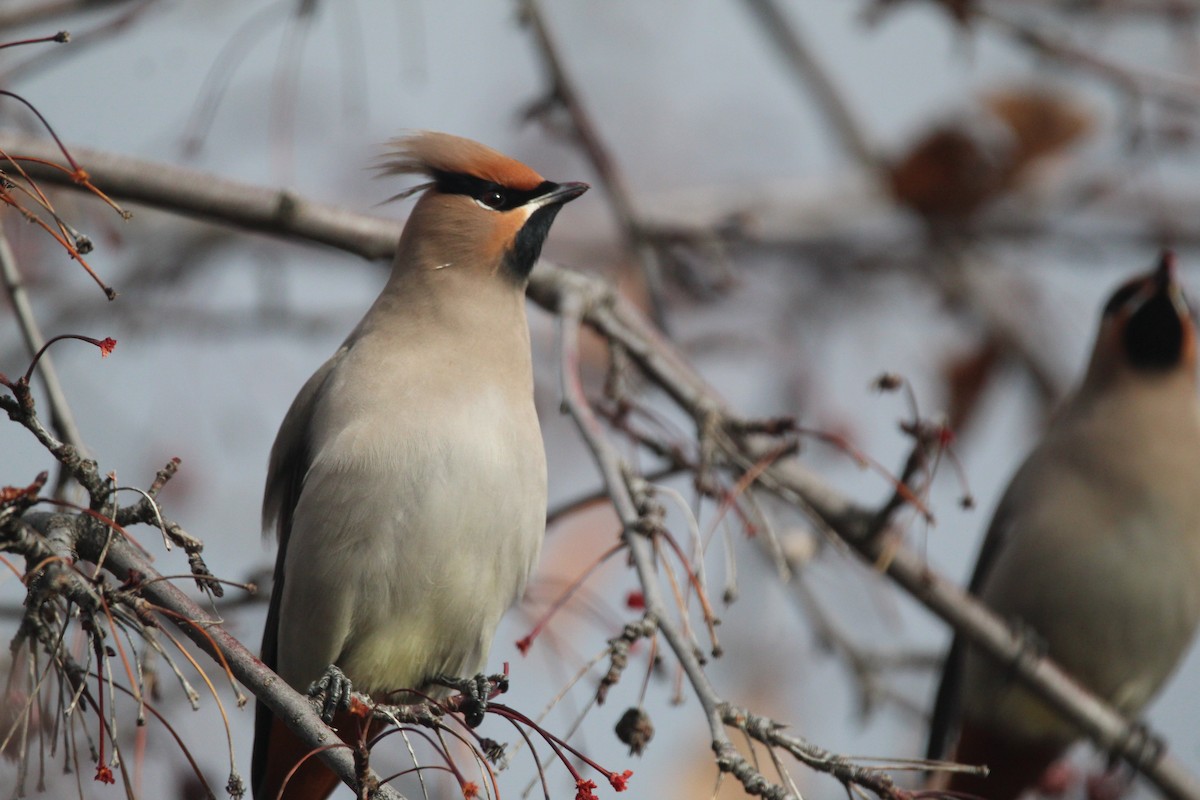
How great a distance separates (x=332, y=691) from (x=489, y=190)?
141 cm

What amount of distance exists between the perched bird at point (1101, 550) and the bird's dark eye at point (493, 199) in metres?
2.58

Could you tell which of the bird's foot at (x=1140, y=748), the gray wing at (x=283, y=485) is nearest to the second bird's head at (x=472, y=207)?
the gray wing at (x=283, y=485)

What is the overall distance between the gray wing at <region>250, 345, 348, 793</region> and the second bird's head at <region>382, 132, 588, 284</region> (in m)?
0.37

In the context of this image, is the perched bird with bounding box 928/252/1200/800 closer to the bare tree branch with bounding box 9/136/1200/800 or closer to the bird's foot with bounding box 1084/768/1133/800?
the bird's foot with bounding box 1084/768/1133/800

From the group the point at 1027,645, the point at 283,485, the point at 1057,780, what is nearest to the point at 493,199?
the point at 283,485

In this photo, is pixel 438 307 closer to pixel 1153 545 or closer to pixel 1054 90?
pixel 1153 545

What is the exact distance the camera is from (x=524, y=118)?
436cm

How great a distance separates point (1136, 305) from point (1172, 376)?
0.32m

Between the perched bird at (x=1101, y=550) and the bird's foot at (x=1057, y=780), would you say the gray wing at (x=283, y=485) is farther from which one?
the bird's foot at (x=1057, y=780)

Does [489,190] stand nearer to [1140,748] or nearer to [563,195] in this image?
[563,195]

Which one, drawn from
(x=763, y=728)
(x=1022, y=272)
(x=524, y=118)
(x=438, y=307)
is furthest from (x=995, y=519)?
(x=763, y=728)

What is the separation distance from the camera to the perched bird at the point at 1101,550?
5.17 m

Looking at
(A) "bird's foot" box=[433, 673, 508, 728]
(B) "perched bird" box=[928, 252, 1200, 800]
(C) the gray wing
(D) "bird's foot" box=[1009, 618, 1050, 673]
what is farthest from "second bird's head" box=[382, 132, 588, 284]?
(B) "perched bird" box=[928, 252, 1200, 800]

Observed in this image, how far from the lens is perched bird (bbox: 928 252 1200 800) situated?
17.0ft
